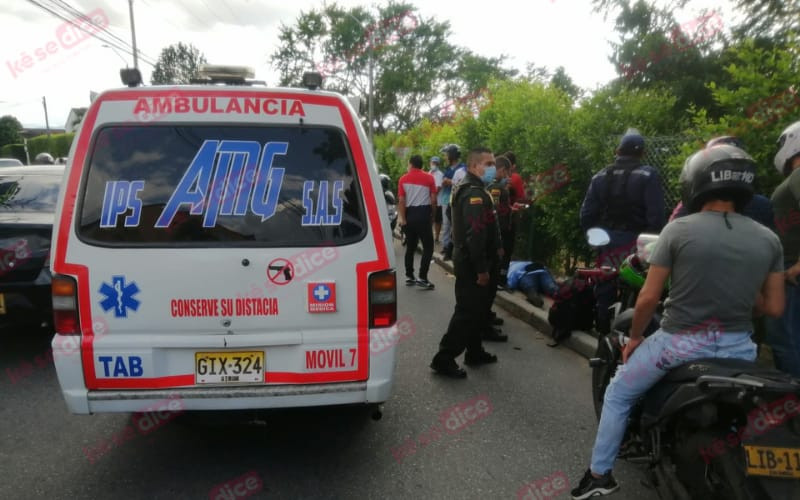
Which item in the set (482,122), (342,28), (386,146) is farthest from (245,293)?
(342,28)

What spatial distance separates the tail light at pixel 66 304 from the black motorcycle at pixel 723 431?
2.80 m

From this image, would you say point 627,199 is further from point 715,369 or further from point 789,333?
point 715,369

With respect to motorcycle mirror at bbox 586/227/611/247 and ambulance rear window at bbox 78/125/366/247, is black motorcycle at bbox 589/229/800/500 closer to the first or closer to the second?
motorcycle mirror at bbox 586/227/611/247

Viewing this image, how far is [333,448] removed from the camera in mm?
3385

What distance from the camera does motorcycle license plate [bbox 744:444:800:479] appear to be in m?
1.91

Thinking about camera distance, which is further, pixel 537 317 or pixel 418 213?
pixel 418 213

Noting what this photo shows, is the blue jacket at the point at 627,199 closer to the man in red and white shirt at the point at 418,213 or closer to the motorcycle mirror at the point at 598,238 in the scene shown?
the motorcycle mirror at the point at 598,238

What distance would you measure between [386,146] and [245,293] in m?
22.3

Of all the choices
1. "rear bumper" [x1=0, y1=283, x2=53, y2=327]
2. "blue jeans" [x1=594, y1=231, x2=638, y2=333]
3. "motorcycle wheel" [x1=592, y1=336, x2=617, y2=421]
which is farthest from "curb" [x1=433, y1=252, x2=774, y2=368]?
"rear bumper" [x1=0, y1=283, x2=53, y2=327]

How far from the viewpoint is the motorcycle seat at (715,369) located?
6.90ft

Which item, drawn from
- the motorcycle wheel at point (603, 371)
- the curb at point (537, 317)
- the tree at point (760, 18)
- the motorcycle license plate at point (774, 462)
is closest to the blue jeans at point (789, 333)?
the motorcycle wheel at point (603, 371)

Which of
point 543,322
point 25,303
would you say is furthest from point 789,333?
point 25,303

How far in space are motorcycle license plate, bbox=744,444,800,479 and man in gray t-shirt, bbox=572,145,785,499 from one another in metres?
0.45

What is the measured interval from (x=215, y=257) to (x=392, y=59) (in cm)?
4236
